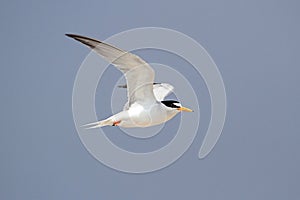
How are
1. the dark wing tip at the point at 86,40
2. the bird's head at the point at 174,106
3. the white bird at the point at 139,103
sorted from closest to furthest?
the dark wing tip at the point at 86,40 → the white bird at the point at 139,103 → the bird's head at the point at 174,106

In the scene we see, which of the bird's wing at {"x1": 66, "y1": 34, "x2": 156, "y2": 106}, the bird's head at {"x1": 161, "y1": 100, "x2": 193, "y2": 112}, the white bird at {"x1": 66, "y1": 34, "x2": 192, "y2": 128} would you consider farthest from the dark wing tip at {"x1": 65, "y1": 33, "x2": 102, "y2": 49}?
the bird's head at {"x1": 161, "y1": 100, "x2": 193, "y2": 112}

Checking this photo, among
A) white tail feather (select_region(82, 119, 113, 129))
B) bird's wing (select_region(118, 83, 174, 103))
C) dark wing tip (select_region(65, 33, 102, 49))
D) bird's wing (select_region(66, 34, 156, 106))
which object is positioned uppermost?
bird's wing (select_region(118, 83, 174, 103))

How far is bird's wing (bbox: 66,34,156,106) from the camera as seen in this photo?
2.76m

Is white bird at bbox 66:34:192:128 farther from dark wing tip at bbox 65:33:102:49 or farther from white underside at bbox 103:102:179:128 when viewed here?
dark wing tip at bbox 65:33:102:49

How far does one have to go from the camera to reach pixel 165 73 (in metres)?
3.51

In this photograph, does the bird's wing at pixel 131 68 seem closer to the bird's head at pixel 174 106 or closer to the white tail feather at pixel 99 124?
the bird's head at pixel 174 106

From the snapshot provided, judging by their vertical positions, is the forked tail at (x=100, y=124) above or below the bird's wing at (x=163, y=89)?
below

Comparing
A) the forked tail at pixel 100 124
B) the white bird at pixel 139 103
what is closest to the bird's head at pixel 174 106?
the white bird at pixel 139 103

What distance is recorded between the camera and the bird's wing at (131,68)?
276cm

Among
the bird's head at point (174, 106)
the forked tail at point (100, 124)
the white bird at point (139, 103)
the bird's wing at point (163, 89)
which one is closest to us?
the white bird at point (139, 103)

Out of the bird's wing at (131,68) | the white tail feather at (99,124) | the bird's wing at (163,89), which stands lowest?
the white tail feather at (99,124)

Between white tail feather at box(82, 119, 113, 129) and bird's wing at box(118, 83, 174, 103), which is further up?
bird's wing at box(118, 83, 174, 103)

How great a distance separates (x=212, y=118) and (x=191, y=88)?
0.67ft

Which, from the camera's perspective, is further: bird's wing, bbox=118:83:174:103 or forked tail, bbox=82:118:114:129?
bird's wing, bbox=118:83:174:103
